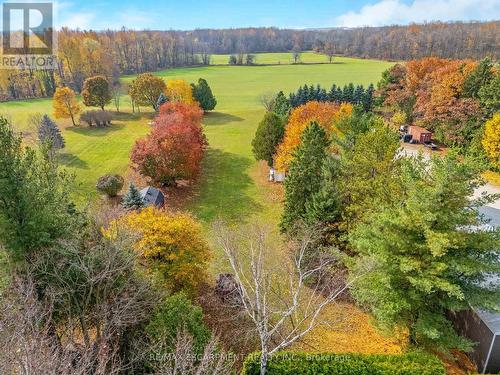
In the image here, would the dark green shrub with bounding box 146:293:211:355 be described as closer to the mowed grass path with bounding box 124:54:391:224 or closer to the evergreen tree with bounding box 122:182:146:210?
the evergreen tree with bounding box 122:182:146:210

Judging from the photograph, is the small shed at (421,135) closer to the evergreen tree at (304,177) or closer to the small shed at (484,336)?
the evergreen tree at (304,177)

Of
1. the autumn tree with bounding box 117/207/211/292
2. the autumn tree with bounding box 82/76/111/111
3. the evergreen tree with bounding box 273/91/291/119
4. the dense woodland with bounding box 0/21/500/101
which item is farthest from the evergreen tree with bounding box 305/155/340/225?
the dense woodland with bounding box 0/21/500/101

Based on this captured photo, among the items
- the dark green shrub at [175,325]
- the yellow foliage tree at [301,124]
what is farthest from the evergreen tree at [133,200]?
the dark green shrub at [175,325]

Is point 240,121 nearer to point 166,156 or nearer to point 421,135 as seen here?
point 421,135

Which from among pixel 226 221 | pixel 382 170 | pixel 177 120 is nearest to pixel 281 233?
pixel 226 221

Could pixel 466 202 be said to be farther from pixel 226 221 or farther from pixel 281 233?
pixel 226 221
